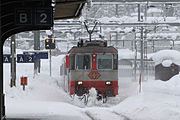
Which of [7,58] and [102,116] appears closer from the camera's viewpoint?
[102,116]

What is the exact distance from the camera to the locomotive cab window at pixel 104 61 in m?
19.9

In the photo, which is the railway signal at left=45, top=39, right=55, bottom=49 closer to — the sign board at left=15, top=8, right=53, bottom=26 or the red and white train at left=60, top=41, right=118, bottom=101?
the red and white train at left=60, top=41, right=118, bottom=101

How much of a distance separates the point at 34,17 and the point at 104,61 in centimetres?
1041

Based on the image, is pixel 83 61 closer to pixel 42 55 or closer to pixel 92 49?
pixel 92 49

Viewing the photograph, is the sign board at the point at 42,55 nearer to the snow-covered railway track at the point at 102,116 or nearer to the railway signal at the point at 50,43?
the railway signal at the point at 50,43

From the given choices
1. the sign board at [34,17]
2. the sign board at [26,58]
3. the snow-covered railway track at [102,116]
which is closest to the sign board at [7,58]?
the sign board at [26,58]

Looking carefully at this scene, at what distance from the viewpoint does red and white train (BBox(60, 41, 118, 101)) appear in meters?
19.3

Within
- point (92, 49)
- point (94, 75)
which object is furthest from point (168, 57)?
point (94, 75)

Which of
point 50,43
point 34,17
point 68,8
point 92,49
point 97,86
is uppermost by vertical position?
point 68,8

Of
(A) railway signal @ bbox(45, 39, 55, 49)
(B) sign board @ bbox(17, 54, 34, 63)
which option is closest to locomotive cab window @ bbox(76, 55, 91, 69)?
(B) sign board @ bbox(17, 54, 34, 63)

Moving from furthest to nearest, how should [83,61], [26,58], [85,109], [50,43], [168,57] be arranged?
[168,57] → [50,43] → [26,58] → [83,61] → [85,109]

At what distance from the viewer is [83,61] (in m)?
19.9

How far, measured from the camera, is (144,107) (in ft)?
46.4

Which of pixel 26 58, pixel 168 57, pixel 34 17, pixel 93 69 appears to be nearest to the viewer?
pixel 34 17
